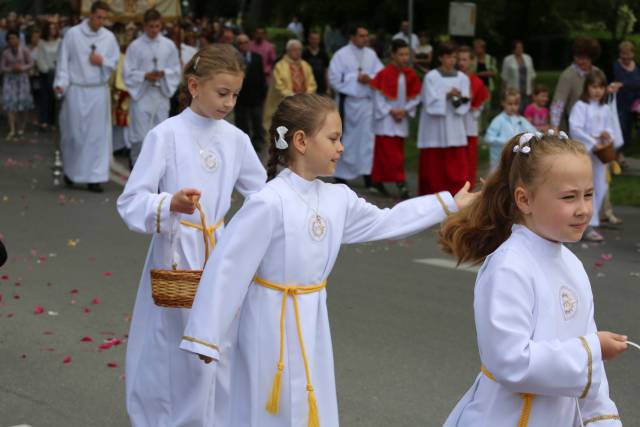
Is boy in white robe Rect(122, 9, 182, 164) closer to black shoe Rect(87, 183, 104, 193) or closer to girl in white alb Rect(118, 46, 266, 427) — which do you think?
black shoe Rect(87, 183, 104, 193)

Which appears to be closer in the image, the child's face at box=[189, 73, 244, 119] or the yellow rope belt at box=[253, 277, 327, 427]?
the yellow rope belt at box=[253, 277, 327, 427]

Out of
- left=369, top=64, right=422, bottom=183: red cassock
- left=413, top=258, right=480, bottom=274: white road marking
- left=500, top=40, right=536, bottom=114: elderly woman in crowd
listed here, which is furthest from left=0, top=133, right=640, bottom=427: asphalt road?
left=500, top=40, right=536, bottom=114: elderly woman in crowd

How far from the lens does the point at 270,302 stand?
4.59 metres

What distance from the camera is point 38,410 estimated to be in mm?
6297

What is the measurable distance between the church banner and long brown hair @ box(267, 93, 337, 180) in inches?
798

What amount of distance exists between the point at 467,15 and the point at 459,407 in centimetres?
1694

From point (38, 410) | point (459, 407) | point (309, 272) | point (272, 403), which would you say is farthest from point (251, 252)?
point (38, 410)

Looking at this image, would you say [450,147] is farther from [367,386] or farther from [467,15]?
[367,386]

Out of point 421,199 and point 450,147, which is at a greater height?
point 421,199

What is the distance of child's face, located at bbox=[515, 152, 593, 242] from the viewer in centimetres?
367

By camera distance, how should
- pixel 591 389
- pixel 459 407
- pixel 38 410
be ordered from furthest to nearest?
pixel 38 410 → pixel 459 407 → pixel 591 389

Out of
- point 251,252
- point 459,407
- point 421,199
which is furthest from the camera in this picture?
point 421,199

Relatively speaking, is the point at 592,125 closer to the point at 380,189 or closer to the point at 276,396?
the point at 380,189

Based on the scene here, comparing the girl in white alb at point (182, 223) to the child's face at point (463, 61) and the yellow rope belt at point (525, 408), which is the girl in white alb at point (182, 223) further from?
the child's face at point (463, 61)
